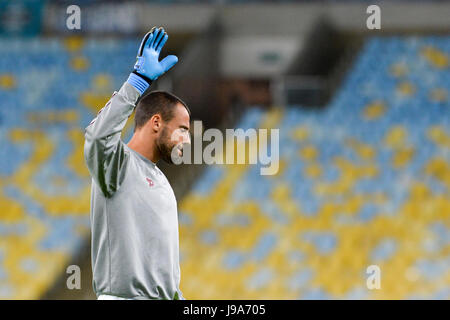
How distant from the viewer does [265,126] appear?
559 inches

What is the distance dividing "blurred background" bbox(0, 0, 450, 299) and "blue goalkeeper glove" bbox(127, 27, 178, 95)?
8264 mm

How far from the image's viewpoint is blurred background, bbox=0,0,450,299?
11422 mm

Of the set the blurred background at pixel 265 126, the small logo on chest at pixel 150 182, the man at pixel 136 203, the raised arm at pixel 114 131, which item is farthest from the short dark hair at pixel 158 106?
the blurred background at pixel 265 126

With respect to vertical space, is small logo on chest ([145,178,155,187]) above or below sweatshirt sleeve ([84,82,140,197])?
below

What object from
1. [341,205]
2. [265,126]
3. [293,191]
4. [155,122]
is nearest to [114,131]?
[155,122]

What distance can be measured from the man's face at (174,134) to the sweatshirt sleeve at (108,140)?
0.61 ft

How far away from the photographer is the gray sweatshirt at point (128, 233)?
2.66 metres

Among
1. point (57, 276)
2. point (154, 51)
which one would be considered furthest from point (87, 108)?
point (154, 51)

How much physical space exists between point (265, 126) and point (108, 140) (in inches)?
459

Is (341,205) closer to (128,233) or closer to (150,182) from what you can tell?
(150,182)

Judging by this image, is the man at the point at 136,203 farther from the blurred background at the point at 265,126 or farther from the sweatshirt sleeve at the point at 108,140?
the blurred background at the point at 265,126

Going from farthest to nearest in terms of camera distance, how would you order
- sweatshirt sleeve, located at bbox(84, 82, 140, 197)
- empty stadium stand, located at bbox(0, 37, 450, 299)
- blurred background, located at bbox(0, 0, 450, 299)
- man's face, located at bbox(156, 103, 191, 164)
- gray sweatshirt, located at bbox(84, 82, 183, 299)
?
blurred background, located at bbox(0, 0, 450, 299)
empty stadium stand, located at bbox(0, 37, 450, 299)
man's face, located at bbox(156, 103, 191, 164)
gray sweatshirt, located at bbox(84, 82, 183, 299)
sweatshirt sleeve, located at bbox(84, 82, 140, 197)

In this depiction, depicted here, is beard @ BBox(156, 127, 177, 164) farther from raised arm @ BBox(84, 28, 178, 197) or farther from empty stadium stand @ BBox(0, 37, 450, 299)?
empty stadium stand @ BBox(0, 37, 450, 299)

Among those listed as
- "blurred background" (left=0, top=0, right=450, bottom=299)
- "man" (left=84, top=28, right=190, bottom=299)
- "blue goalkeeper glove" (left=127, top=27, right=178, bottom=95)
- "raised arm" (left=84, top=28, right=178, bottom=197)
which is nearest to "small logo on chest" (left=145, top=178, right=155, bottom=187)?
"man" (left=84, top=28, right=190, bottom=299)
